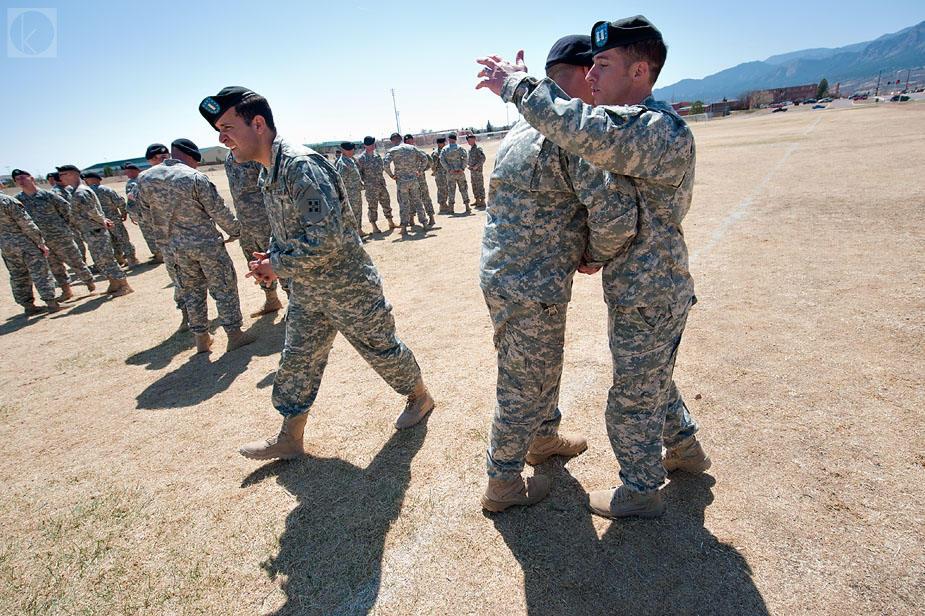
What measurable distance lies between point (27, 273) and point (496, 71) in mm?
9645

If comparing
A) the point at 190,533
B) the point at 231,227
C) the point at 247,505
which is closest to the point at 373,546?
the point at 247,505

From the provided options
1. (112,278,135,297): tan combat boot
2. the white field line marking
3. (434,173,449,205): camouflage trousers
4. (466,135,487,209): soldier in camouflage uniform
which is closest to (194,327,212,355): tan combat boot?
(112,278,135,297): tan combat boot

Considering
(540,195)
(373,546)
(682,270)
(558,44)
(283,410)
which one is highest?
(558,44)

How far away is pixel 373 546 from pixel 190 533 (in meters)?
1.15

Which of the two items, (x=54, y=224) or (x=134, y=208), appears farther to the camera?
(x=54, y=224)

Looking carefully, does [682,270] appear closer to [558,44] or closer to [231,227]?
[558,44]

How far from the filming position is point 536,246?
1972 mm

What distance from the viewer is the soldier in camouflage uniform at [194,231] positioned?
4629mm

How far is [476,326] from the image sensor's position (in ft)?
16.4

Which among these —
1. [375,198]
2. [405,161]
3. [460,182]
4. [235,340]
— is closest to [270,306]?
[235,340]

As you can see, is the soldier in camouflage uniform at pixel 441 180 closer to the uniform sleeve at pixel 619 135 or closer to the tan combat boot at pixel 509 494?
the tan combat boot at pixel 509 494

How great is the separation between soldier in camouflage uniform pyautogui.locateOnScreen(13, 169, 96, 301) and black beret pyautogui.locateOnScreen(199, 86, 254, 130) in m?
7.74

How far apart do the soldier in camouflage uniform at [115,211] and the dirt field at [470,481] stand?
18.3ft

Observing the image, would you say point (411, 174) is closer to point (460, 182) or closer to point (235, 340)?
point (460, 182)
